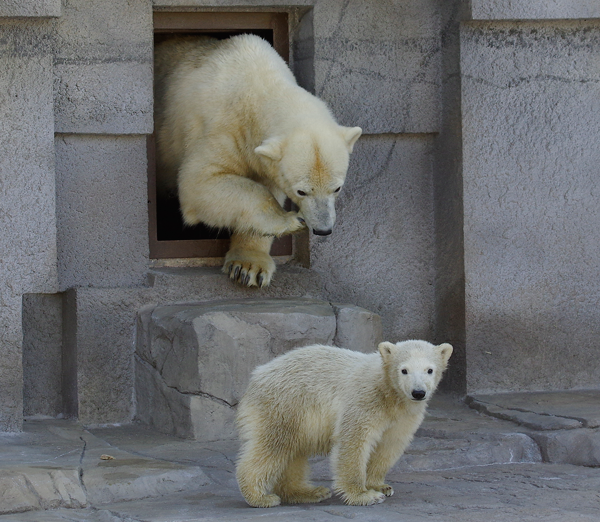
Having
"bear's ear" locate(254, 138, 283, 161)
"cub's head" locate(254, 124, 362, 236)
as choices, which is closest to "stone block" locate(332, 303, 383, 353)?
"cub's head" locate(254, 124, 362, 236)

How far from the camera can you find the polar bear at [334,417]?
10.5 ft

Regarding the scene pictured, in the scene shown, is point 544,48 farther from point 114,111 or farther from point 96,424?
point 96,424

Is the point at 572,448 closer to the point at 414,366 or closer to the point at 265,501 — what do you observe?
the point at 414,366

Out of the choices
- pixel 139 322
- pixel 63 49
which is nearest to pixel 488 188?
pixel 139 322

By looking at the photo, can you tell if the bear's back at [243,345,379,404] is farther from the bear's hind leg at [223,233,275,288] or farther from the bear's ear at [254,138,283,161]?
the bear's hind leg at [223,233,275,288]

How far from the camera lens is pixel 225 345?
14.1ft

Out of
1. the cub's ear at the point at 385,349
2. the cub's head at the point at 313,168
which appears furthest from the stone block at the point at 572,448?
the cub's head at the point at 313,168

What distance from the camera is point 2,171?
444 centimetres

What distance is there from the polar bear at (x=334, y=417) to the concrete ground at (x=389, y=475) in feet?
0.31

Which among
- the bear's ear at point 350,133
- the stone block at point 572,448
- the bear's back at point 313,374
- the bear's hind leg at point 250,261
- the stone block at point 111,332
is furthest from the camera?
the bear's hind leg at point 250,261

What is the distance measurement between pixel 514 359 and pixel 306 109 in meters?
1.73

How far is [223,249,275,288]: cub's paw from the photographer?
4824 mm

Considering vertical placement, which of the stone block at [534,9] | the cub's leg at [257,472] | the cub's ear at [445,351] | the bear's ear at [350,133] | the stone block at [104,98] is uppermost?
the stone block at [534,9]

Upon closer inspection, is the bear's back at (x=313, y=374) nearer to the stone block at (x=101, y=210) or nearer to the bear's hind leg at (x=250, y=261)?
the bear's hind leg at (x=250, y=261)
